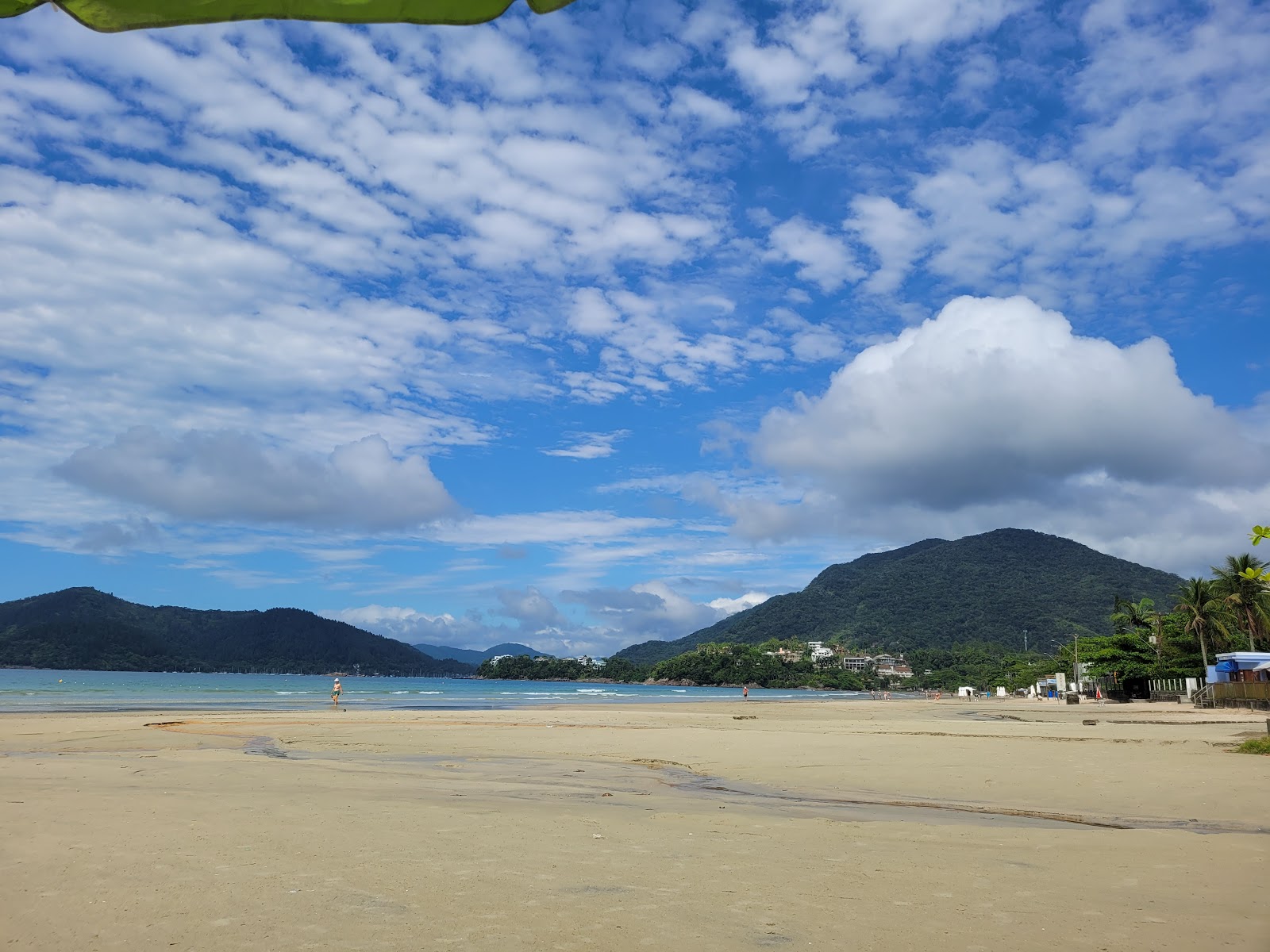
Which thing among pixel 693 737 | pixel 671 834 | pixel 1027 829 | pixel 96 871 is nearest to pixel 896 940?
pixel 671 834

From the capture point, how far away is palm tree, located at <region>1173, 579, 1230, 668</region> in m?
60.5

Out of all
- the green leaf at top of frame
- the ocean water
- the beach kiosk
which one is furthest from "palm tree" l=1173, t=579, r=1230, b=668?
the green leaf at top of frame

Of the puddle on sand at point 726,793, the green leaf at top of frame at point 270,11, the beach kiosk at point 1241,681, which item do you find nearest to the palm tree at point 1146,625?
the beach kiosk at point 1241,681

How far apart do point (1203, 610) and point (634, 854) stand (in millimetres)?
67687

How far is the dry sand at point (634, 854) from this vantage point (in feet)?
16.7

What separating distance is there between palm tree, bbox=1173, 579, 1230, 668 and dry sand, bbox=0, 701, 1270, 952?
2092 inches

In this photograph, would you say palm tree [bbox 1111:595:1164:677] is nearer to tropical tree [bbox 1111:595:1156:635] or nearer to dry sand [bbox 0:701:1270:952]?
tropical tree [bbox 1111:595:1156:635]

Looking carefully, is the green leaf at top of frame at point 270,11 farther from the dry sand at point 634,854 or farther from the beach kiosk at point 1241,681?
the beach kiosk at point 1241,681

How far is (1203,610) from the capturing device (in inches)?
2398

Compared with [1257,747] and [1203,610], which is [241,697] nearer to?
[1257,747]

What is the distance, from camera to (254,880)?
611cm

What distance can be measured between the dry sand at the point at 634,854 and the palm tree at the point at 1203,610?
53.1 m

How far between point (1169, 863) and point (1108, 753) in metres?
12.2

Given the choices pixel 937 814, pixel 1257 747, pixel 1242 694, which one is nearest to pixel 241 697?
pixel 1242 694
